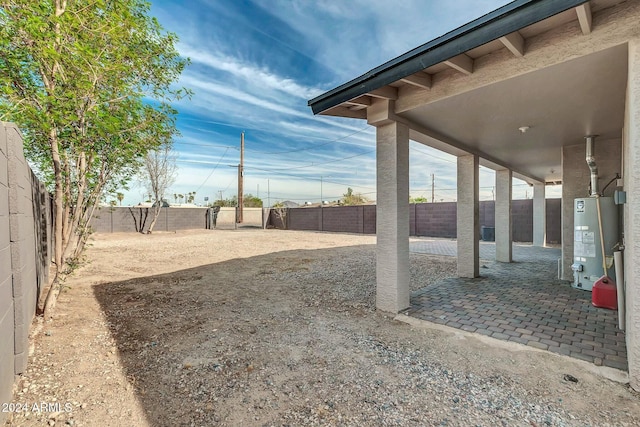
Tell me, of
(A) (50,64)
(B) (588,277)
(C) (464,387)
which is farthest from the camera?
(B) (588,277)

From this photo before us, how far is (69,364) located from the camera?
234 cm

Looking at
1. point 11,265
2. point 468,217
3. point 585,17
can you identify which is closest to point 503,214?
point 468,217

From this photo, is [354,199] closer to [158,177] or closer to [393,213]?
[158,177]

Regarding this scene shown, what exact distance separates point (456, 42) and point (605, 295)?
355 centimetres

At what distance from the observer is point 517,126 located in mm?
3797

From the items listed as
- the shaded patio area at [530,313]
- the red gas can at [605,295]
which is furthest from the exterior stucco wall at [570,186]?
the red gas can at [605,295]

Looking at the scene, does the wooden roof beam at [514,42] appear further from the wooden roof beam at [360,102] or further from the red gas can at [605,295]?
the red gas can at [605,295]

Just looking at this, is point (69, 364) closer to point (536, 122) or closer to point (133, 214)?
point (536, 122)

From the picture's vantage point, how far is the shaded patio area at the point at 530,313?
2.60m

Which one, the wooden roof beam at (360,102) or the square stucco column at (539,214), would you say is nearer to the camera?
the wooden roof beam at (360,102)

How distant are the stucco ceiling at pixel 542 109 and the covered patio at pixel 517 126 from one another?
0.05 ft

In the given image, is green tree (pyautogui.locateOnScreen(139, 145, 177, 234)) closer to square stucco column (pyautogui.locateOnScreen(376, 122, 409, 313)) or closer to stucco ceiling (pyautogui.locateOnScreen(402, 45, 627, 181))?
square stucco column (pyautogui.locateOnScreen(376, 122, 409, 313))

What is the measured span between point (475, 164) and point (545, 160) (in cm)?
219

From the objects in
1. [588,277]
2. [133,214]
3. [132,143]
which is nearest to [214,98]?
[133,214]
